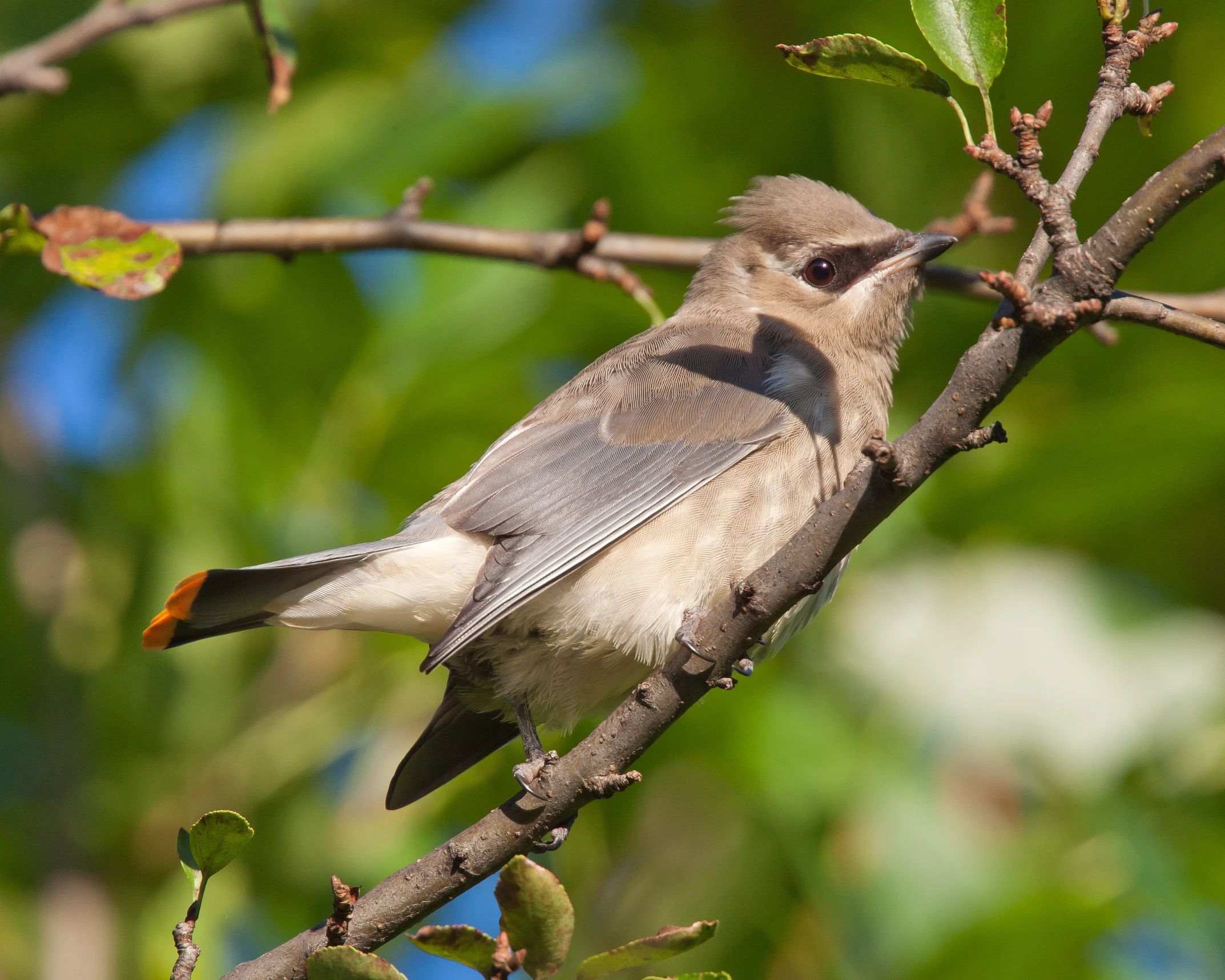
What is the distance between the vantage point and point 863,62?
2506 mm

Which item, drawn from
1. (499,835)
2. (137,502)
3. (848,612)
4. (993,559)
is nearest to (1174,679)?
(993,559)

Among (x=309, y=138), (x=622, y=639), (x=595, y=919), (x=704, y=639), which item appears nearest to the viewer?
(x=704, y=639)

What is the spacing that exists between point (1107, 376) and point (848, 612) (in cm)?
130

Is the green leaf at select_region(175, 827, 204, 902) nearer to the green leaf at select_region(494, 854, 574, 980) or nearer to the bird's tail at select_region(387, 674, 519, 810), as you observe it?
the green leaf at select_region(494, 854, 574, 980)

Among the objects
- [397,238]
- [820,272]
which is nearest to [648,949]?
[397,238]

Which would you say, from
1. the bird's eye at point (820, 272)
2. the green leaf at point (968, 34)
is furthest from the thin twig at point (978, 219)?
the green leaf at point (968, 34)

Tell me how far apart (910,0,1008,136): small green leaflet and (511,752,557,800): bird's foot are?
165 cm

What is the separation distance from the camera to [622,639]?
374 cm

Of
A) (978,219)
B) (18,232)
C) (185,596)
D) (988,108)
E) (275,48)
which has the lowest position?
(185,596)

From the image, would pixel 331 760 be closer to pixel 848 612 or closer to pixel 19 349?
pixel 848 612

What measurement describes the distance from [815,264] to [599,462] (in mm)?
1230

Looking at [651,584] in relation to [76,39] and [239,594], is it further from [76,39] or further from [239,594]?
[76,39]

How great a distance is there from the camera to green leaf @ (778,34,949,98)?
2.46 metres

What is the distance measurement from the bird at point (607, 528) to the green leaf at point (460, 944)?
0.83 meters
